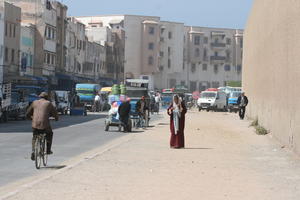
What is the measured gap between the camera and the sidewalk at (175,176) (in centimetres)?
1148

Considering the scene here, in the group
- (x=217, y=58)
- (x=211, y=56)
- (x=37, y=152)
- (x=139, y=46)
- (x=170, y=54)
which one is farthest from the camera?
(x=217, y=58)

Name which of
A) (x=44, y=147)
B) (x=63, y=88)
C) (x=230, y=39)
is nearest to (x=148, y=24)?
(x=230, y=39)

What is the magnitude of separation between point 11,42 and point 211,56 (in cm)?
8722

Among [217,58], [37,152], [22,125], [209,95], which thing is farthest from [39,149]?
[217,58]

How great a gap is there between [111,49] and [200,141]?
89.8 m

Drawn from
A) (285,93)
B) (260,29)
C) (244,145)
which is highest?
(260,29)

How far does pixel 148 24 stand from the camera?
133250mm

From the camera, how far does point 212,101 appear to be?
7375 cm

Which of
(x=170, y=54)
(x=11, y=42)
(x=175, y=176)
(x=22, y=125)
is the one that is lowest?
(x=175, y=176)

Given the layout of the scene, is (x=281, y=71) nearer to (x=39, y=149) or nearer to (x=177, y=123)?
(x=177, y=123)

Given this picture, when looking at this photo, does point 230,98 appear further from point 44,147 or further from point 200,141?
point 44,147

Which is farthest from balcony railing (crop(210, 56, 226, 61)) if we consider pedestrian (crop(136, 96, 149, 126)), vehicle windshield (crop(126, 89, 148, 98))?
pedestrian (crop(136, 96, 149, 126))

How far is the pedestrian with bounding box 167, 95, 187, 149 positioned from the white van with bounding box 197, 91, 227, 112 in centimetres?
5027

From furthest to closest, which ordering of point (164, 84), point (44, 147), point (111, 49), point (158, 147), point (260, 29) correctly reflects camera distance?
point (164, 84)
point (111, 49)
point (260, 29)
point (158, 147)
point (44, 147)
